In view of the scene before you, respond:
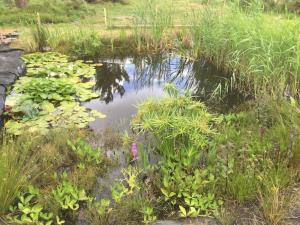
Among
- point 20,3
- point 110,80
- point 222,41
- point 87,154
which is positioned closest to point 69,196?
point 87,154

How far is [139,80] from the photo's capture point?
5762 mm

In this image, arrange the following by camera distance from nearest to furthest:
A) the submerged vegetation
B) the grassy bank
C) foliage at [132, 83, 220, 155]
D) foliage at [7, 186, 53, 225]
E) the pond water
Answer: foliage at [7, 186, 53, 225] → the submerged vegetation → foliage at [132, 83, 220, 155] → the grassy bank → the pond water

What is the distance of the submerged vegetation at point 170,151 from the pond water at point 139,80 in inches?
8.6

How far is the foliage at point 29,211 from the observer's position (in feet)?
8.22

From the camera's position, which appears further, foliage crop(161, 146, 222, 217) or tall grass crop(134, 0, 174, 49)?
tall grass crop(134, 0, 174, 49)

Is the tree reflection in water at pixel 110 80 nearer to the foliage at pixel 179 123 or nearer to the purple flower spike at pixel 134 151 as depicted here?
the foliage at pixel 179 123

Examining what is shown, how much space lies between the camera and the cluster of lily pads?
416 centimetres

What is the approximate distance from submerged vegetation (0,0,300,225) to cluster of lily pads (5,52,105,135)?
0.05 ft

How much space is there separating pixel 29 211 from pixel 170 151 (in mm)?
1212

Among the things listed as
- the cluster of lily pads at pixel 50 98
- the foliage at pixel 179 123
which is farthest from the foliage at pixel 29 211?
the cluster of lily pads at pixel 50 98

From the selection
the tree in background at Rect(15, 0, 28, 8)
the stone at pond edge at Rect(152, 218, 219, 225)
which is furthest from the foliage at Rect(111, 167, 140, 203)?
the tree in background at Rect(15, 0, 28, 8)

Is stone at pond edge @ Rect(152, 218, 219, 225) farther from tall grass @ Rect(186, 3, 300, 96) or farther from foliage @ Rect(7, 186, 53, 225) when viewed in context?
tall grass @ Rect(186, 3, 300, 96)

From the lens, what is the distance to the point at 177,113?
3320 mm

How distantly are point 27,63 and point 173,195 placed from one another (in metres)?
4.16
